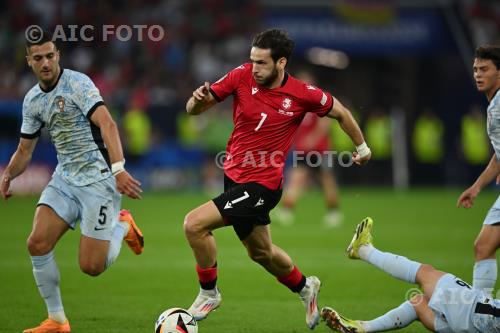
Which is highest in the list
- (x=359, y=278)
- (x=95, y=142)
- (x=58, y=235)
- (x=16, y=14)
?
(x=16, y=14)

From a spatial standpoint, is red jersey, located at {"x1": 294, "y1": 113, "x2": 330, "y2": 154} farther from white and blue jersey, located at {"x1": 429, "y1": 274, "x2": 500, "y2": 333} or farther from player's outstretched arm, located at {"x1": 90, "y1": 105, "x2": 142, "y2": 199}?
white and blue jersey, located at {"x1": 429, "y1": 274, "x2": 500, "y2": 333}

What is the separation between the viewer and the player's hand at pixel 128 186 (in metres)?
7.21

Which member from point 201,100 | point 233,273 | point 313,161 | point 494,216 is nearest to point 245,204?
point 201,100

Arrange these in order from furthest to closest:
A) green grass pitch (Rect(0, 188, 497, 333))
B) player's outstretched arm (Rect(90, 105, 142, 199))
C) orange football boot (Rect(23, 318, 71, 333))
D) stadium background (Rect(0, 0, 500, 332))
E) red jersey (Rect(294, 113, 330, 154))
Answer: stadium background (Rect(0, 0, 500, 332)) < red jersey (Rect(294, 113, 330, 154)) < green grass pitch (Rect(0, 188, 497, 333)) < orange football boot (Rect(23, 318, 71, 333)) < player's outstretched arm (Rect(90, 105, 142, 199))

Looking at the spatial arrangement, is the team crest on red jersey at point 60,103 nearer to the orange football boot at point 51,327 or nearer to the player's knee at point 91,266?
the player's knee at point 91,266

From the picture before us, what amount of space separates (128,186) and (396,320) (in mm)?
2372

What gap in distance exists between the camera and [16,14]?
26281 mm

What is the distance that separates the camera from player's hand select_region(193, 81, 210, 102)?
780 cm

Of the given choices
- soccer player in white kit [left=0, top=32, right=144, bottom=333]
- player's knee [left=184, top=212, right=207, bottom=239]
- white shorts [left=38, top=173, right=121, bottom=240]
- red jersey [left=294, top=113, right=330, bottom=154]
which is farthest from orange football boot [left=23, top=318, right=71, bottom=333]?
red jersey [left=294, top=113, right=330, bottom=154]

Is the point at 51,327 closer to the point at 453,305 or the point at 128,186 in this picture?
the point at 128,186

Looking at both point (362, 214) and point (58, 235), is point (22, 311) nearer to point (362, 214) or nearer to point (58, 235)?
point (58, 235)

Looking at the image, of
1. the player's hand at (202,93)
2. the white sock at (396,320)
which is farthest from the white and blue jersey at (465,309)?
the player's hand at (202,93)

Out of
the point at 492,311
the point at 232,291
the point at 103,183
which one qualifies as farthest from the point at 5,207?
the point at 492,311

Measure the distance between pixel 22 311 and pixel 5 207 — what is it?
A: 11288 mm
